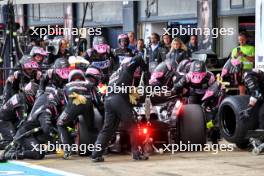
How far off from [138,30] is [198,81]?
11.2 m

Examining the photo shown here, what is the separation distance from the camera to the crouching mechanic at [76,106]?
1235 centimetres

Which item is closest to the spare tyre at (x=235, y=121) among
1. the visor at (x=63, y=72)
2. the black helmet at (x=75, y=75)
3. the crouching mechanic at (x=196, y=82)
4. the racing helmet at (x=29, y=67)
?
the crouching mechanic at (x=196, y=82)

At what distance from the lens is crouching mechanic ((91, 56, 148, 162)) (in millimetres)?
12000

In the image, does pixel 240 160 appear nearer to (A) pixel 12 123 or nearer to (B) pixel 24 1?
(A) pixel 12 123

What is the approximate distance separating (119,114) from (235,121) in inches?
86.7

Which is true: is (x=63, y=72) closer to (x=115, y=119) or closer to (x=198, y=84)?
(x=115, y=119)

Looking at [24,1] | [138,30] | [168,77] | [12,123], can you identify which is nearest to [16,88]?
[12,123]

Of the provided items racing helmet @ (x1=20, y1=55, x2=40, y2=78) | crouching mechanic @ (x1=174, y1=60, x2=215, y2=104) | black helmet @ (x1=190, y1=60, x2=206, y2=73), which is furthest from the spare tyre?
racing helmet @ (x1=20, y1=55, x2=40, y2=78)

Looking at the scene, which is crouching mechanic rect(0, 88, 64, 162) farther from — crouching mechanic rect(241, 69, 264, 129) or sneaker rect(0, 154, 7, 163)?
crouching mechanic rect(241, 69, 264, 129)

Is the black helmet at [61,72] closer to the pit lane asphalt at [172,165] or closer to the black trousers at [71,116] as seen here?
the black trousers at [71,116]

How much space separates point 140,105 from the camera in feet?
42.2

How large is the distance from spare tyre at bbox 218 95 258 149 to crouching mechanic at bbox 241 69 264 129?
93 millimetres

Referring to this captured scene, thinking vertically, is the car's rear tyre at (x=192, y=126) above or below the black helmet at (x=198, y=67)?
below

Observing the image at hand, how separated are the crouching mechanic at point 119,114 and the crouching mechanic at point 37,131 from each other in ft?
3.59
